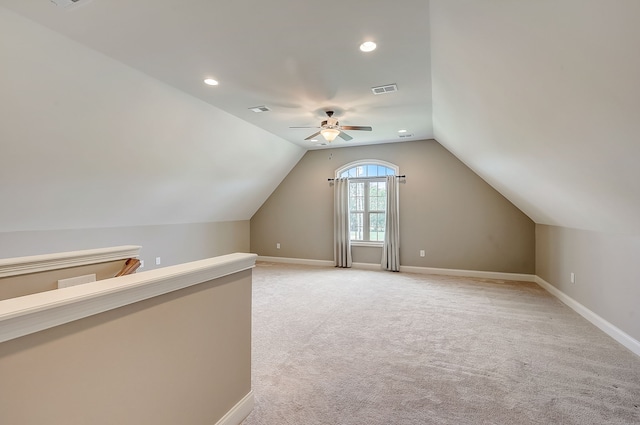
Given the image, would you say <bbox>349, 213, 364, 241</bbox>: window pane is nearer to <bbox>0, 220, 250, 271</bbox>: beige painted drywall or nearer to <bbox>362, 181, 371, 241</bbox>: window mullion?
<bbox>362, 181, 371, 241</bbox>: window mullion

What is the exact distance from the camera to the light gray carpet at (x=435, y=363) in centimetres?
198

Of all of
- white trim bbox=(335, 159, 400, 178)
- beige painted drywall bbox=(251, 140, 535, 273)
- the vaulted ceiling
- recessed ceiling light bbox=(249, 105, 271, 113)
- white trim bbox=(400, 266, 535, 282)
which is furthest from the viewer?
white trim bbox=(335, 159, 400, 178)

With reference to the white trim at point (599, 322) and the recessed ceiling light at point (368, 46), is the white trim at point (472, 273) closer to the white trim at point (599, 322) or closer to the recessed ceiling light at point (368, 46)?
the white trim at point (599, 322)

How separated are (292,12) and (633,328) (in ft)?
13.2

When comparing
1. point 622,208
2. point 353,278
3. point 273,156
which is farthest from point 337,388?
point 273,156

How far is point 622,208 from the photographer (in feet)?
8.05

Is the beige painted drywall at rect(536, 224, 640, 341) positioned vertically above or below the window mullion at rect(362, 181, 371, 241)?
below

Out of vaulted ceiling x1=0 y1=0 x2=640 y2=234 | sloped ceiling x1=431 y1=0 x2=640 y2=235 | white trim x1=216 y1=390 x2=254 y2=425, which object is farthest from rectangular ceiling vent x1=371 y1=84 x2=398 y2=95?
white trim x1=216 y1=390 x2=254 y2=425

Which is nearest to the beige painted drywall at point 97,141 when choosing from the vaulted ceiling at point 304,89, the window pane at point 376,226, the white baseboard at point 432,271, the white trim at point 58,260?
the vaulted ceiling at point 304,89

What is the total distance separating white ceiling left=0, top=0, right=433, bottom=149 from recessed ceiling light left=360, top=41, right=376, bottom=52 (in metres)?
0.05

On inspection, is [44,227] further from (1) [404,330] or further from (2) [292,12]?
(1) [404,330]

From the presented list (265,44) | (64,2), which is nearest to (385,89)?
(265,44)

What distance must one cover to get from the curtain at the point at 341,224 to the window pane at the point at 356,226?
0.69 ft

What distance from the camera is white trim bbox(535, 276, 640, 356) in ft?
9.11
